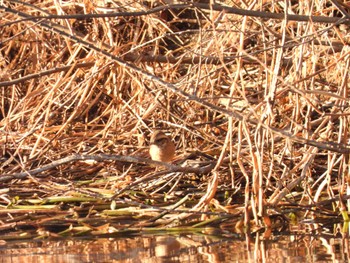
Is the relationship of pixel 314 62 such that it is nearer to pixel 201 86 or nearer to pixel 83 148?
pixel 201 86

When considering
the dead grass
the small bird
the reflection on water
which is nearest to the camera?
the reflection on water

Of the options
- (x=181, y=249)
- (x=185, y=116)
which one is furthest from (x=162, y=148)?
(x=181, y=249)

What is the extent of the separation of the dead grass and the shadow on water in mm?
274

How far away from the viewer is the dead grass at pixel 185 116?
16.9 feet

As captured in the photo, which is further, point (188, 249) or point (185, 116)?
point (185, 116)

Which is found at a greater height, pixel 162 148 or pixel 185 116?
pixel 185 116

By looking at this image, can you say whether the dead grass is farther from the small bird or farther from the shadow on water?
the shadow on water

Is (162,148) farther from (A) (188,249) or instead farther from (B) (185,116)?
(A) (188,249)

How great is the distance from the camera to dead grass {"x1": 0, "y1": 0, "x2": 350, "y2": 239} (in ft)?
16.9

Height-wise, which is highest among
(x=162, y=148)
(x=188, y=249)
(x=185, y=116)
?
(x=185, y=116)

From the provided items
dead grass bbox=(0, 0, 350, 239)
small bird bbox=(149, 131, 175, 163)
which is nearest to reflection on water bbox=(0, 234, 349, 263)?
dead grass bbox=(0, 0, 350, 239)

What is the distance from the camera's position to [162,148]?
6363mm

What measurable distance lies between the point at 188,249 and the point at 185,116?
8.03ft

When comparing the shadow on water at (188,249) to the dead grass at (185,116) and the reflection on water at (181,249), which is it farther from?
the dead grass at (185,116)
